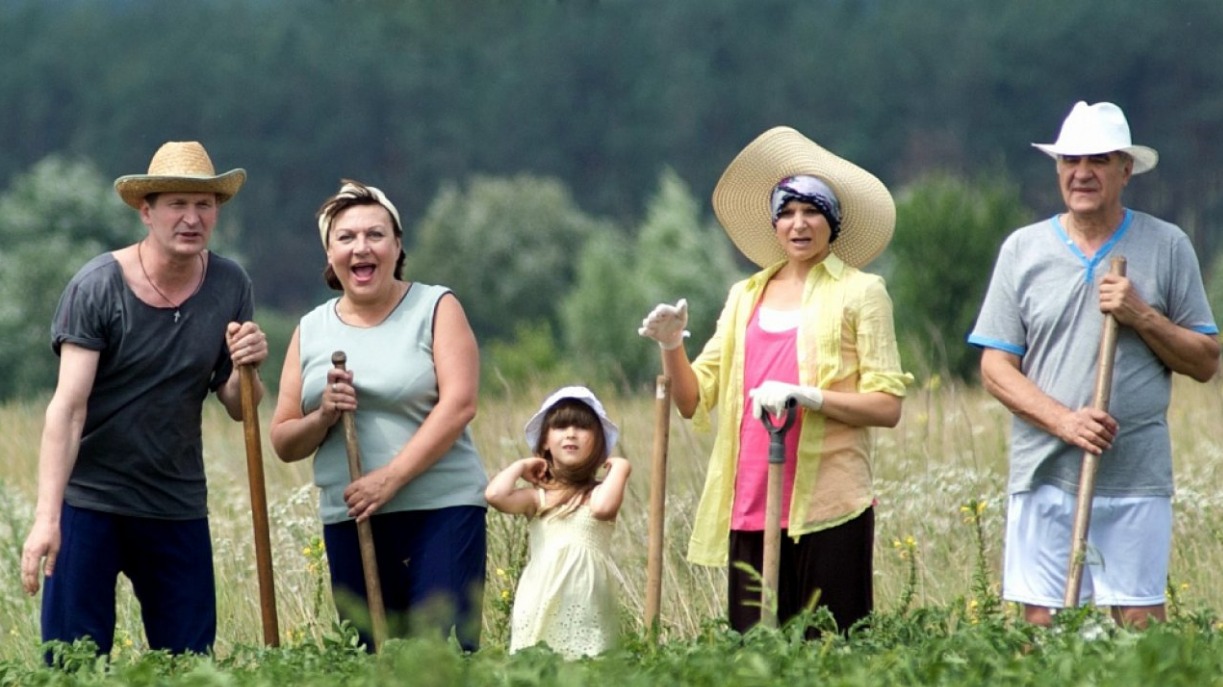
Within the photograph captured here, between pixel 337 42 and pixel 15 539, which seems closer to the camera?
pixel 15 539

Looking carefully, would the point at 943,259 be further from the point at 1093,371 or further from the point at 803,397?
the point at 803,397

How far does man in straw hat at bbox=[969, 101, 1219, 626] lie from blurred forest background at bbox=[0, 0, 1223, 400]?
50633 mm

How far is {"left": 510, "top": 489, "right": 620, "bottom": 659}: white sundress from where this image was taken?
5.58 m

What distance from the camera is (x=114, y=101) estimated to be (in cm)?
8644

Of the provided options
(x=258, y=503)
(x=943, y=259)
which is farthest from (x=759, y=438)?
(x=943, y=259)

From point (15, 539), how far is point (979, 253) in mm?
31515

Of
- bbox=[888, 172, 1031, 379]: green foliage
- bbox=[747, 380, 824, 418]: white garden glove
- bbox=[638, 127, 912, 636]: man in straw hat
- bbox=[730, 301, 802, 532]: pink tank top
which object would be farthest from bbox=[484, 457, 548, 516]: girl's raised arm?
bbox=[888, 172, 1031, 379]: green foliage

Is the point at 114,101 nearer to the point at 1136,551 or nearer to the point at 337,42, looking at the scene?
the point at 337,42

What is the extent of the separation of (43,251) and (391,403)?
46599mm

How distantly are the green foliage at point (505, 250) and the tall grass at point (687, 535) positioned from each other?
62739 mm

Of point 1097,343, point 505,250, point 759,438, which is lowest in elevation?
point 759,438

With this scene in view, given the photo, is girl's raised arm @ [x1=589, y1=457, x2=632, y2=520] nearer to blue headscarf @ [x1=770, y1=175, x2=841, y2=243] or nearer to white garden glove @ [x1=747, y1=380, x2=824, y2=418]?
white garden glove @ [x1=747, y1=380, x2=824, y2=418]

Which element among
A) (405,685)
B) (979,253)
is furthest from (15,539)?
(979,253)

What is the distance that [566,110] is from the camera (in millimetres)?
86625
